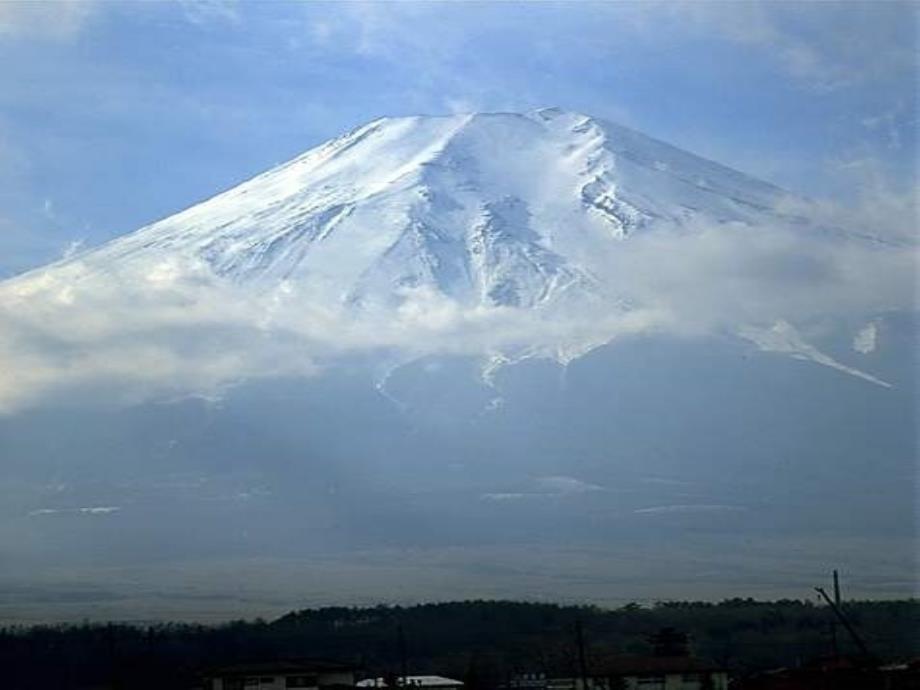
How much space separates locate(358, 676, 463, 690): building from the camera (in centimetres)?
4497

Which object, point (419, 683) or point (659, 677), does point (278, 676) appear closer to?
point (419, 683)

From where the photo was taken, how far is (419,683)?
4625 centimetres

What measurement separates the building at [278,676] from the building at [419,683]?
36.6 inches

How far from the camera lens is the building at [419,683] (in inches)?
1770

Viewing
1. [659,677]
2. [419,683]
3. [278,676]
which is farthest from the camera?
[419,683]

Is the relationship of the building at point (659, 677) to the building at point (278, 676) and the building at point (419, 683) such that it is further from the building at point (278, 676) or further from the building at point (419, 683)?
the building at point (278, 676)

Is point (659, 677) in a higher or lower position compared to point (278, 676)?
lower

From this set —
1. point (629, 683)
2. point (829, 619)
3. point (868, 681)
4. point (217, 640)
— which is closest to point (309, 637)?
point (217, 640)

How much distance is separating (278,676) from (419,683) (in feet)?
14.7

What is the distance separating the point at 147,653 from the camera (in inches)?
1852

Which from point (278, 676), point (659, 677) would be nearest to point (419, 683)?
point (278, 676)

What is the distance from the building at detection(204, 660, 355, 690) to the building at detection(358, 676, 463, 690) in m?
0.93

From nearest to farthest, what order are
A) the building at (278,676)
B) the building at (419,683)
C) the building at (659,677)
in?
the building at (278,676)
the building at (659,677)
the building at (419,683)

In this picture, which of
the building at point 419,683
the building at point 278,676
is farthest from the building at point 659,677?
the building at point 278,676
